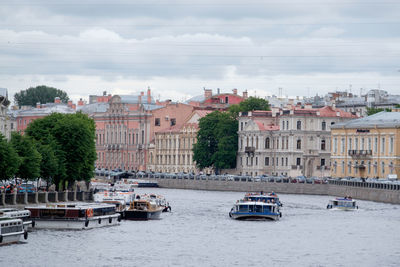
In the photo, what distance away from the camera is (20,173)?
68562 millimetres

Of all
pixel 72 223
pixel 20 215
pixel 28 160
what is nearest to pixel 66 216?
pixel 72 223

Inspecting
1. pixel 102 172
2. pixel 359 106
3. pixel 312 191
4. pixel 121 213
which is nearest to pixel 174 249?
pixel 121 213

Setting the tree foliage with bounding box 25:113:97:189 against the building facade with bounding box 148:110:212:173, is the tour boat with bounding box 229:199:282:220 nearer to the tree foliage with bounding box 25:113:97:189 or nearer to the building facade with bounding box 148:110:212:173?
the tree foliage with bounding box 25:113:97:189

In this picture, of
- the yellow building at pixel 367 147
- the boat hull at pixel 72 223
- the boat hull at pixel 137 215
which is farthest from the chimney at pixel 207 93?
the boat hull at pixel 72 223

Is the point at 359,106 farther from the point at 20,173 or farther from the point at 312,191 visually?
the point at 20,173

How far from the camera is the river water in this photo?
48938 mm

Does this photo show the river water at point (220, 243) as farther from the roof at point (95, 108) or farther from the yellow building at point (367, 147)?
the roof at point (95, 108)

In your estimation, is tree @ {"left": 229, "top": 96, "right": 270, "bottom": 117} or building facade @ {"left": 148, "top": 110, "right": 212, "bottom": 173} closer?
tree @ {"left": 229, "top": 96, "right": 270, "bottom": 117}

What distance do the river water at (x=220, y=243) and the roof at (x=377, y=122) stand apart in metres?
32.2

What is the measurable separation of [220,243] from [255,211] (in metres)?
15.2

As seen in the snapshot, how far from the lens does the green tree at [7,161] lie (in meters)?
62.6

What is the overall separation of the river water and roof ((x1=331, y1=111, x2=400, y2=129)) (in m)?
32.2

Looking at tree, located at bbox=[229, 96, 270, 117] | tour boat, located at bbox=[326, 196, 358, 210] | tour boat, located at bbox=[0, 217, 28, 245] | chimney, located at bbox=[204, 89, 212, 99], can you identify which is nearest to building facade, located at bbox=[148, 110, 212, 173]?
tree, located at bbox=[229, 96, 270, 117]

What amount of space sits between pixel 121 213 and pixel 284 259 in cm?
1978
